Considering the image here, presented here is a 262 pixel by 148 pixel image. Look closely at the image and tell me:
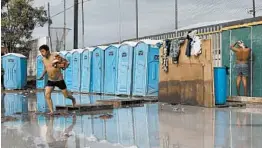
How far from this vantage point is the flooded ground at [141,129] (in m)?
Answer: 6.15

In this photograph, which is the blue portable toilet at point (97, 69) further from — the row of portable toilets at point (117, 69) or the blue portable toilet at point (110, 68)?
the blue portable toilet at point (110, 68)

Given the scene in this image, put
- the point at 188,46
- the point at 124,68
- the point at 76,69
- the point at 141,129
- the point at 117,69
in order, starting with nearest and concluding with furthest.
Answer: the point at 141,129 < the point at 188,46 < the point at 124,68 < the point at 117,69 < the point at 76,69

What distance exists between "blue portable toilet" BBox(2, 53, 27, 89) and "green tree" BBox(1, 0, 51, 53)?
4.98 metres

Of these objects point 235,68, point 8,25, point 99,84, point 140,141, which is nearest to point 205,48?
point 235,68

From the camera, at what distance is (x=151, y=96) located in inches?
567

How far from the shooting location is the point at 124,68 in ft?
52.3

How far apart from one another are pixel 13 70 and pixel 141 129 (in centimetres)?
1661

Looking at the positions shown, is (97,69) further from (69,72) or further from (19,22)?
(19,22)

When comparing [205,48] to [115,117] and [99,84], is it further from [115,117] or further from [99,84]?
[99,84]

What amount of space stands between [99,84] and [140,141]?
1153cm

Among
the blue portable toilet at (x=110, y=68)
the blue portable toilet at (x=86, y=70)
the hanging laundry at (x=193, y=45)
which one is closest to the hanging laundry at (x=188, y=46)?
the hanging laundry at (x=193, y=45)

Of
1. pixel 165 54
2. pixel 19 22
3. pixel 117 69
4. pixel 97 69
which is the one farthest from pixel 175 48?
pixel 19 22

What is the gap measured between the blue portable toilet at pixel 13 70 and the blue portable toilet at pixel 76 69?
4188mm

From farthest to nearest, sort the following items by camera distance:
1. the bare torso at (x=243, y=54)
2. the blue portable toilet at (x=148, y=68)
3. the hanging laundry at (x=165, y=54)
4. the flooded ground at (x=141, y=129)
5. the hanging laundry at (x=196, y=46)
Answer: the blue portable toilet at (x=148, y=68), the hanging laundry at (x=165, y=54), the bare torso at (x=243, y=54), the hanging laundry at (x=196, y=46), the flooded ground at (x=141, y=129)
